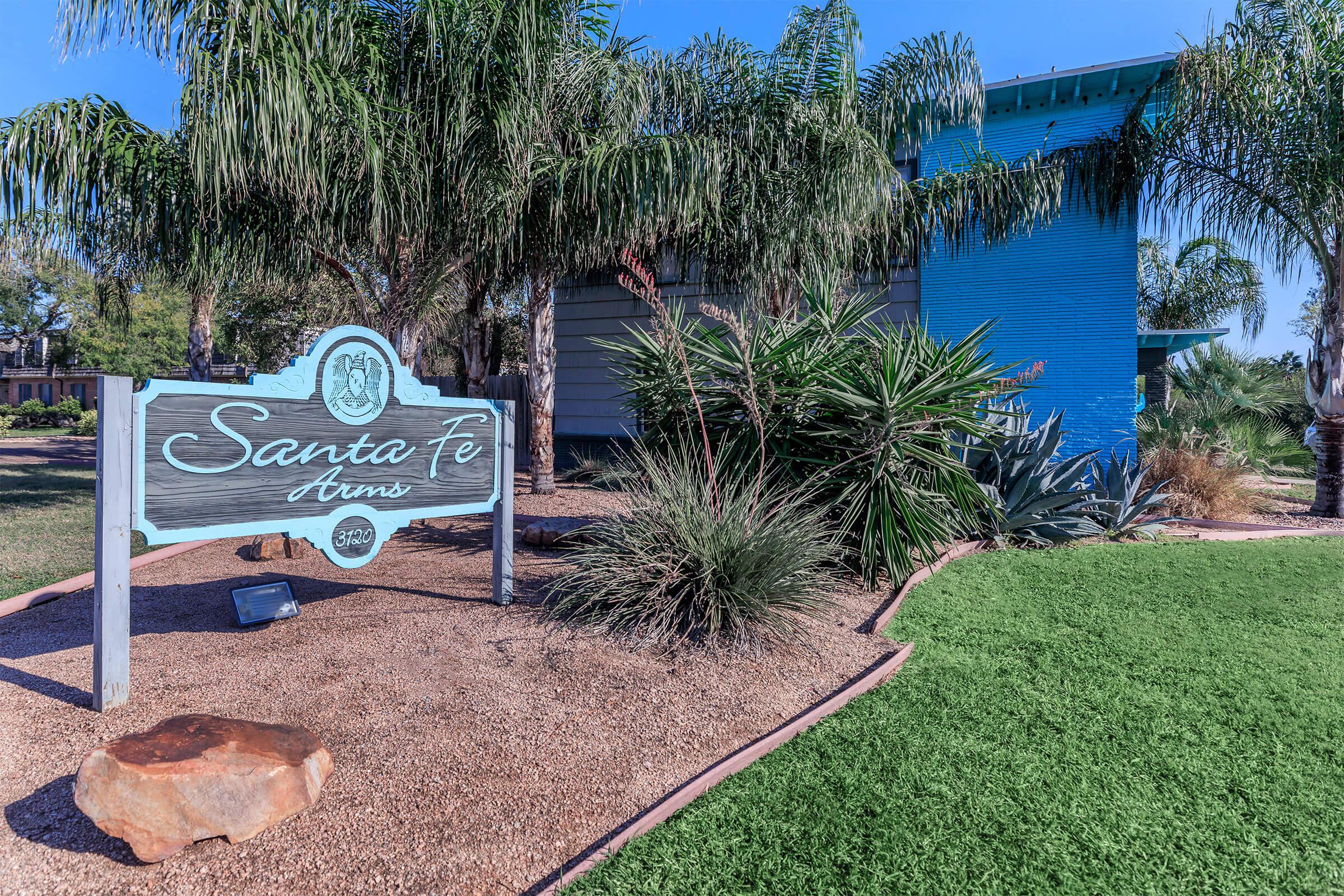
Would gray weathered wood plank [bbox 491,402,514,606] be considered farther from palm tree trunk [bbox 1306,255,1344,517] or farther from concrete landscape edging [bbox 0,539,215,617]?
palm tree trunk [bbox 1306,255,1344,517]

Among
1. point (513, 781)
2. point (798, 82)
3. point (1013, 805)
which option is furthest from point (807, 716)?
point (798, 82)

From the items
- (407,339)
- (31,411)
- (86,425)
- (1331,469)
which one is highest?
(407,339)

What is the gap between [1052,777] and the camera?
271 centimetres

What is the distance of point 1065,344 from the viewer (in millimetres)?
11422

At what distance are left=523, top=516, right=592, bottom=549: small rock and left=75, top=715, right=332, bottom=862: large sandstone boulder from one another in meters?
3.95

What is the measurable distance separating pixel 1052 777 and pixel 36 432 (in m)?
40.9

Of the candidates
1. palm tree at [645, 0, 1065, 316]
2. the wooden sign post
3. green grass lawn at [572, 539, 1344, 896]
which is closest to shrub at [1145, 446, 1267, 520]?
palm tree at [645, 0, 1065, 316]

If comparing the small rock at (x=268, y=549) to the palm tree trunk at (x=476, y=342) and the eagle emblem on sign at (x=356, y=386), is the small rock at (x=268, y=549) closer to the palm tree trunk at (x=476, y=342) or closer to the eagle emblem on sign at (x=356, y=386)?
the eagle emblem on sign at (x=356, y=386)

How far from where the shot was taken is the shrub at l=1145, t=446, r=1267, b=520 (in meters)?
8.88

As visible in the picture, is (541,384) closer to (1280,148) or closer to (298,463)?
(298,463)

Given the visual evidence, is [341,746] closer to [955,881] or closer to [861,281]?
[955,881]

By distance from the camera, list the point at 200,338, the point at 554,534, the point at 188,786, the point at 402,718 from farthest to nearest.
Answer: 1. the point at 200,338
2. the point at 554,534
3. the point at 402,718
4. the point at 188,786

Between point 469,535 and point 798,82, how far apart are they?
7423 millimetres

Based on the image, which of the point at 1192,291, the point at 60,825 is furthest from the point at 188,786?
the point at 1192,291
